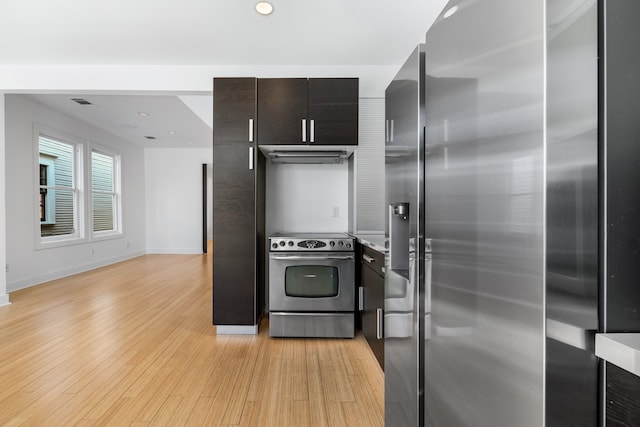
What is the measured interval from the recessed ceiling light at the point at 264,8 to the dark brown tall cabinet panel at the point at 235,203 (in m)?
0.60

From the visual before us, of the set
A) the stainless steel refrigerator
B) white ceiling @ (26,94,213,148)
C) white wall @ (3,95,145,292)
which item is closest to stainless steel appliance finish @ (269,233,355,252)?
the stainless steel refrigerator

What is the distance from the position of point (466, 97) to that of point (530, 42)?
0.68 ft

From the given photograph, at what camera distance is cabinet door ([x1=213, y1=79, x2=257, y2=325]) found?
115 inches

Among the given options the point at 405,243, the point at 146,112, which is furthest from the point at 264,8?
the point at 146,112

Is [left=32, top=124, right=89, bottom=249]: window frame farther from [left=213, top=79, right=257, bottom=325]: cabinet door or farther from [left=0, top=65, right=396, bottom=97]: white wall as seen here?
[left=213, top=79, right=257, bottom=325]: cabinet door

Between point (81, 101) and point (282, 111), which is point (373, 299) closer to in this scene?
point (282, 111)

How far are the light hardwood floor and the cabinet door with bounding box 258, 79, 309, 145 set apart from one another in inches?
69.9

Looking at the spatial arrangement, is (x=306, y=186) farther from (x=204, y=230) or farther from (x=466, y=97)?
(x=204, y=230)

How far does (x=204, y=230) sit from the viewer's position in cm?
828

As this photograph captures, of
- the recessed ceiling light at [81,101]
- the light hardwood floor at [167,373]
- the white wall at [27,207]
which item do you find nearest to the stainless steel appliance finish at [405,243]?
the light hardwood floor at [167,373]

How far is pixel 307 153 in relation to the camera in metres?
3.28

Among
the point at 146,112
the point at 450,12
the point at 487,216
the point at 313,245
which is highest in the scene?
the point at 146,112

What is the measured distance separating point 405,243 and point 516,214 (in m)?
0.86

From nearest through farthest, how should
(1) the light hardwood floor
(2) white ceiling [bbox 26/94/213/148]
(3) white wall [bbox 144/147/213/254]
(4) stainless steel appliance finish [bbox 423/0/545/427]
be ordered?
(4) stainless steel appliance finish [bbox 423/0/545/427], (1) the light hardwood floor, (2) white ceiling [bbox 26/94/213/148], (3) white wall [bbox 144/147/213/254]
